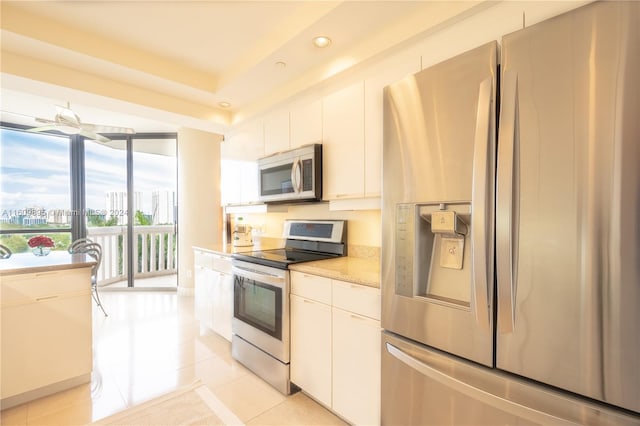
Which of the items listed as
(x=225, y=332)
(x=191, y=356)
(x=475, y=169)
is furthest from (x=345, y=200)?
(x=191, y=356)

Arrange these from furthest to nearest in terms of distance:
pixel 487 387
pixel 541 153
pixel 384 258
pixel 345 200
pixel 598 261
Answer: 1. pixel 345 200
2. pixel 384 258
3. pixel 487 387
4. pixel 541 153
5. pixel 598 261

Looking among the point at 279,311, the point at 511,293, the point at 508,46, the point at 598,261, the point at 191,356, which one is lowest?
the point at 191,356

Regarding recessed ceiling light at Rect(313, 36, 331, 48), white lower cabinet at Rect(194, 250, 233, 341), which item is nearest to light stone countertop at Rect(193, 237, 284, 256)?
white lower cabinet at Rect(194, 250, 233, 341)

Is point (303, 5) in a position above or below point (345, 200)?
above

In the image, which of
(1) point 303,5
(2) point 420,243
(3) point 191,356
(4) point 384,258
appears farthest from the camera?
(3) point 191,356

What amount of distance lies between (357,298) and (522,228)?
0.92 metres

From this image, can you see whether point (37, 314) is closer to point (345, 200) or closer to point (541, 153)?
point (345, 200)

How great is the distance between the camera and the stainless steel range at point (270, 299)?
6.79 feet

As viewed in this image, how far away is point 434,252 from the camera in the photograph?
4.33ft

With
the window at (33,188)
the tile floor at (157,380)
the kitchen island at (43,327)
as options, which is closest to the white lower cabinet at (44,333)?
the kitchen island at (43,327)

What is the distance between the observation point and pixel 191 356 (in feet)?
8.64

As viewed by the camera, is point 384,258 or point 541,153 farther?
point 384,258

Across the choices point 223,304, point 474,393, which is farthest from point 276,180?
point 474,393

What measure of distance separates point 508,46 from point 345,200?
131 cm
